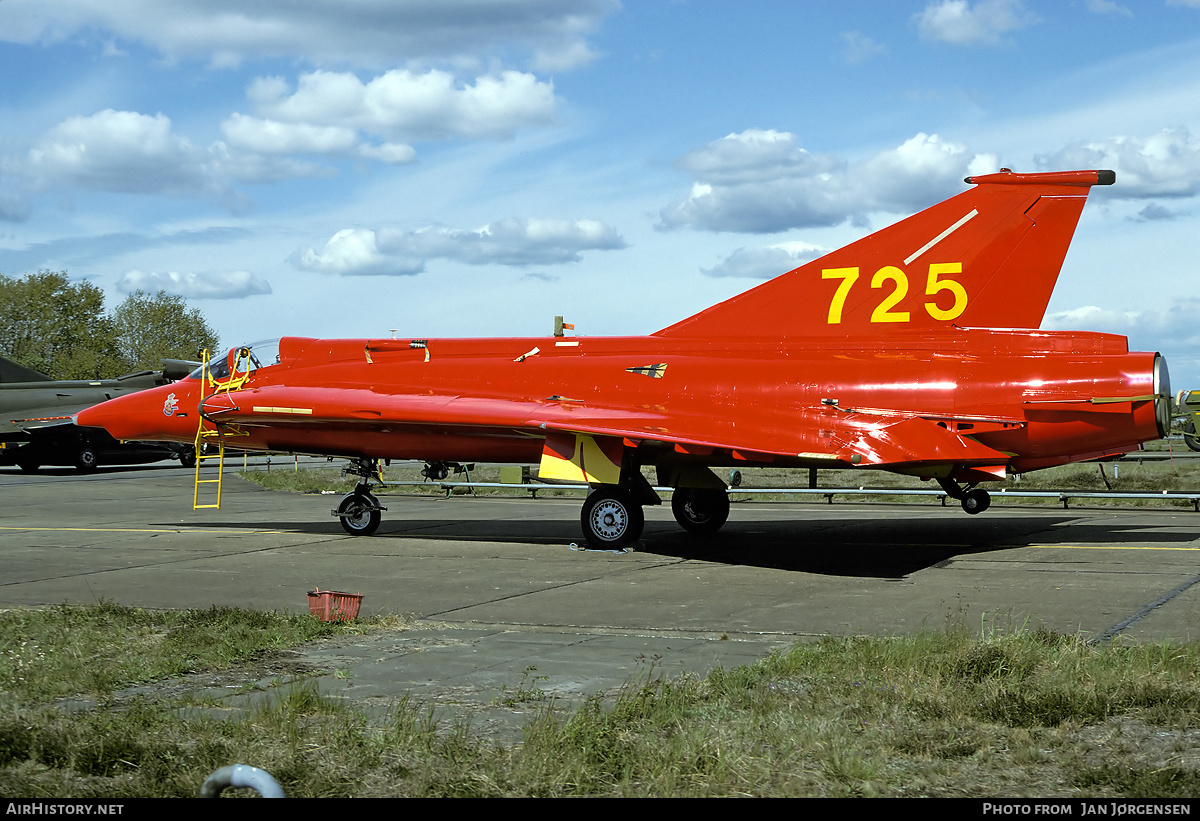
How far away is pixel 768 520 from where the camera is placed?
61.8 feet

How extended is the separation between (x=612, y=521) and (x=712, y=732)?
30.4 ft

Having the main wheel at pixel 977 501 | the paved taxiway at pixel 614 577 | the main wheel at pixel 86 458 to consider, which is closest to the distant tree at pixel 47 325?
the main wheel at pixel 86 458

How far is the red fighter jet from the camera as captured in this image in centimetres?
1312

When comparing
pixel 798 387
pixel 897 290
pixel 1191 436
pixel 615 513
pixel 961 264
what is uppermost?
pixel 961 264

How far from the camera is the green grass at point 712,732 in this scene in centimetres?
493

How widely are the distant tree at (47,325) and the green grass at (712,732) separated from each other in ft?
230

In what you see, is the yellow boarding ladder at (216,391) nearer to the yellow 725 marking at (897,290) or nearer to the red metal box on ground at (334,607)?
the red metal box on ground at (334,607)

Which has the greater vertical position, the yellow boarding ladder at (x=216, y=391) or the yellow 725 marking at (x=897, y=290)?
the yellow 725 marking at (x=897, y=290)

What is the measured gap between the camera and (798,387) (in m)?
14.0

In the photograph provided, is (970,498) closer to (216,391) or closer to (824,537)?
(824,537)

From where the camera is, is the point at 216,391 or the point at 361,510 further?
the point at 216,391

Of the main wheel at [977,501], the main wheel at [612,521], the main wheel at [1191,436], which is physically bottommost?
the main wheel at [612,521]

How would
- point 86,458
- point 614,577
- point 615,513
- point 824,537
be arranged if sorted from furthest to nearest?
point 86,458 < point 824,537 < point 615,513 < point 614,577

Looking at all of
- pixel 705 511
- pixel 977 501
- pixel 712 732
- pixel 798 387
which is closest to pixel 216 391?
pixel 705 511
